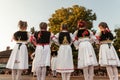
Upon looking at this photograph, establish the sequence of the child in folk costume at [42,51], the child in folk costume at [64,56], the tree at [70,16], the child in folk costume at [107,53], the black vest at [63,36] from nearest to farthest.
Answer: the child in folk costume at [42,51]
the child in folk costume at [107,53]
the child in folk costume at [64,56]
the black vest at [63,36]
the tree at [70,16]

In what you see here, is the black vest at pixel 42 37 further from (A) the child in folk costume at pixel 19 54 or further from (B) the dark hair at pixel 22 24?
(B) the dark hair at pixel 22 24

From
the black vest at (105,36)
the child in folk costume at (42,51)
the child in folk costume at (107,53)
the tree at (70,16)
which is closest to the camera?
the child in folk costume at (42,51)

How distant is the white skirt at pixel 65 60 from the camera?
1106cm

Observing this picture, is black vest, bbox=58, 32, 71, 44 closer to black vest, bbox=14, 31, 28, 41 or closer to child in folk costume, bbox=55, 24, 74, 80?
child in folk costume, bbox=55, 24, 74, 80

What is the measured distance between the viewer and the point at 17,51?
35.7 ft

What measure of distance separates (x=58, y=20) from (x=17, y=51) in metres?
35.0

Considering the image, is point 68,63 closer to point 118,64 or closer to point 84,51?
point 84,51

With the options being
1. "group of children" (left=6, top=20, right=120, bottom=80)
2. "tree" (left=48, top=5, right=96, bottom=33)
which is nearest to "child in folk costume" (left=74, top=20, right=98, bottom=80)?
"group of children" (left=6, top=20, right=120, bottom=80)

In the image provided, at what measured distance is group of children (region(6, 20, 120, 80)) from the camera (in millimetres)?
10648

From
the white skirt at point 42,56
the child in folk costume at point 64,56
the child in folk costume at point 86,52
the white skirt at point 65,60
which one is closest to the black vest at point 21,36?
the white skirt at point 42,56

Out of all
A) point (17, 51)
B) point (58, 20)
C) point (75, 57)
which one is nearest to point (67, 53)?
point (17, 51)

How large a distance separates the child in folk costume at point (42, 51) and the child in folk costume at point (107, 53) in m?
1.94

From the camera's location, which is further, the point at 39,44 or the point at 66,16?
the point at 66,16

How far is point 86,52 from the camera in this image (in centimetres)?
1084
